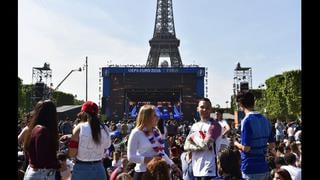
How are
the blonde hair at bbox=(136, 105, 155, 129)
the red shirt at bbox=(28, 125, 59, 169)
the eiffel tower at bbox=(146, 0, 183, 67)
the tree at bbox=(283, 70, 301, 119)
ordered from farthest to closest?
the eiffel tower at bbox=(146, 0, 183, 67) → the tree at bbox=(283, 70, 301, 119) → the blonde hair at bbox=(136, 105, 155, 129) → the red shirt at bbox=(28, 125, 59, 169)

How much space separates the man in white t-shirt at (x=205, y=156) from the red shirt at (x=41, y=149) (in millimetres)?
2189

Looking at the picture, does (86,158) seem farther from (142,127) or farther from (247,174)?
(247,174)

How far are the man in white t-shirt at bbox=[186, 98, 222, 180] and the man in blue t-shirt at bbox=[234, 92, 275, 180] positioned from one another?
0.57 metres

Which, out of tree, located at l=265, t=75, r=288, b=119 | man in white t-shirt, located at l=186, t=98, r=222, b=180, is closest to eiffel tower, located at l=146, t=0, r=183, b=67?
tree, located at l=265, t=75, r=288, b=119

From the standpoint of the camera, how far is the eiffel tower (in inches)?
3123

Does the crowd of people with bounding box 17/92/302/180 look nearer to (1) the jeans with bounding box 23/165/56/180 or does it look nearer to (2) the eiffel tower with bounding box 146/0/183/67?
(1) the jeans with bounding box 23/165/56/180

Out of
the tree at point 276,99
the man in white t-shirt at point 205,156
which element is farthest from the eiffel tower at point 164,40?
the man in white t-shirt at point 205,156

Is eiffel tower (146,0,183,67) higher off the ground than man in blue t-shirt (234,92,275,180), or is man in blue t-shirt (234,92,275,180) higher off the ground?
eiffel tower (146,0,183,67)

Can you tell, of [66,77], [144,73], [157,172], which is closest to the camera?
[157,172]

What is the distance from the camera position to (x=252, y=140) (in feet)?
20.2
